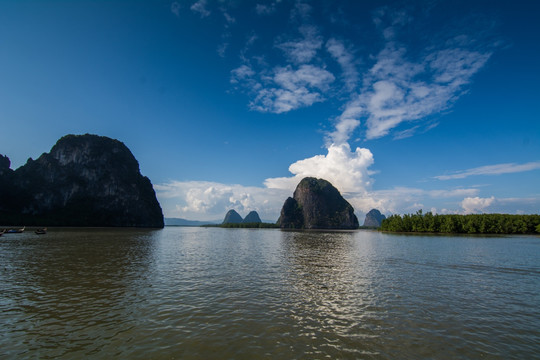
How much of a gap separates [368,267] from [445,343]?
24.7m

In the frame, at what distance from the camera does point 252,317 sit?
1675 centimetres

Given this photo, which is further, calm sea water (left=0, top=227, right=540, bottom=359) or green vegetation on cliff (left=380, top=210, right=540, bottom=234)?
green vegetation on cliff (left=380, top=210, right=540, bottom=234)

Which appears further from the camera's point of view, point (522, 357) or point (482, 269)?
point (482, 269)

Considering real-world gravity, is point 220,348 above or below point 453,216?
below

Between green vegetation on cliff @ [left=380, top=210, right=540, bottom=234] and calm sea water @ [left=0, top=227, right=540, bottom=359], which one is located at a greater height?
green vegetation on cliff @ [left=380, top=210, right=540, bottom=234]

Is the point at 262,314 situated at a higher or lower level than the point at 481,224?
lower

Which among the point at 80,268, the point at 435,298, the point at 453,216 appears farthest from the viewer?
the point at 453,216

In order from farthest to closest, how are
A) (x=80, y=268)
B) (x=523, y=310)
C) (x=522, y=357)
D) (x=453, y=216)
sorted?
(x=453, y=216) < (x=80, y=268) < (x=523, y=310) < (x=522, y=357)

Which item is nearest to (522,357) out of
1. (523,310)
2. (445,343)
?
(445,343)

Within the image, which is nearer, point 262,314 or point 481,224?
point 262,314

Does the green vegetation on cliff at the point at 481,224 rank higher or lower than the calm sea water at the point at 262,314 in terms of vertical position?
higher

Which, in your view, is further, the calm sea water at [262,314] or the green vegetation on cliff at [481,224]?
the green vegetation on cliff at [481,224]

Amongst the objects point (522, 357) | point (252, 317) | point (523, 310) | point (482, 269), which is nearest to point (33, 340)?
point (252, 317)

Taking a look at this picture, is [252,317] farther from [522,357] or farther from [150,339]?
[522,357]
